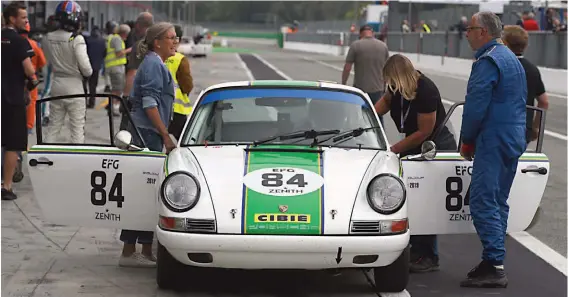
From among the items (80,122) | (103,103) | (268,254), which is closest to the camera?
(268,254)

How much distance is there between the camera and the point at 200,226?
6223 mm

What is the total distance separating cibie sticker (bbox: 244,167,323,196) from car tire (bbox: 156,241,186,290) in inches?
25.7

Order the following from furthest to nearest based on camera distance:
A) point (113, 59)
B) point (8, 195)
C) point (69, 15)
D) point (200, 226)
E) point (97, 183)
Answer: point (113, 59), point (69, 15), point (8, 195), point (97, 183), point (200, 226)

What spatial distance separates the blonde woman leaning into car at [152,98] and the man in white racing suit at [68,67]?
335cm

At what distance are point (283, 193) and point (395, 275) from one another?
87cm

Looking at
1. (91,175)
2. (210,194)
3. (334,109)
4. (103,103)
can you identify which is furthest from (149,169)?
(103,103)

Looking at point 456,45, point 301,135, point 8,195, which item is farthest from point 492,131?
point 456,45

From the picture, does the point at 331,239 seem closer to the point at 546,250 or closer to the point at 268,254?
the point at 268,254

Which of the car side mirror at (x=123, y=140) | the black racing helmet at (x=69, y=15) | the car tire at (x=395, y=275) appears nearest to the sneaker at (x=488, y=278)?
the car tire at (x=395, y=275)

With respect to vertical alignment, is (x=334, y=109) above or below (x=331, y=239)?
above

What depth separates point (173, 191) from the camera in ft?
21.1

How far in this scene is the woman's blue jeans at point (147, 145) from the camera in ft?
24.6

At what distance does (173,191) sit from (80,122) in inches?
195

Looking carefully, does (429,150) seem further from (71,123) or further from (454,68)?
(454,68)
